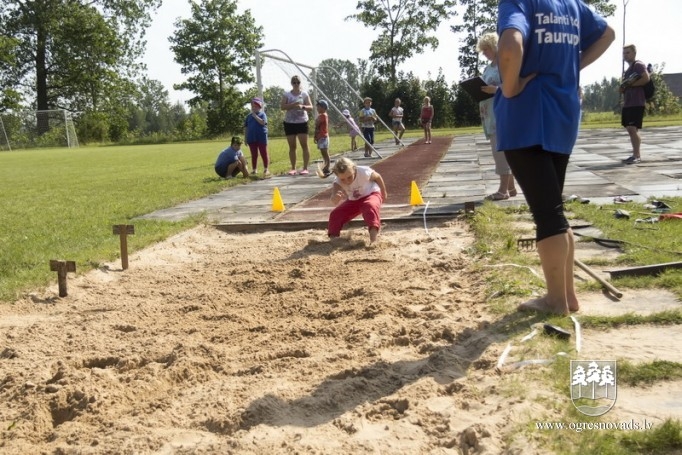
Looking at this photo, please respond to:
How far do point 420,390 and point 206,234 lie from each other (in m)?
4.78

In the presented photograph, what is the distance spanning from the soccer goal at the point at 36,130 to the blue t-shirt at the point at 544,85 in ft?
148

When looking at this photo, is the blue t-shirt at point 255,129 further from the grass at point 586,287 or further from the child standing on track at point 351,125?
the grass at point 586,287

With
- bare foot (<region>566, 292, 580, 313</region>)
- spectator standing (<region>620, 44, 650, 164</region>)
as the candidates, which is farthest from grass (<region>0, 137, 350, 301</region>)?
spectator standing (<region>620, 44, 650, 164</region>)

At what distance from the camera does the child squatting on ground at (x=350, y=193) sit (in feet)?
21.0

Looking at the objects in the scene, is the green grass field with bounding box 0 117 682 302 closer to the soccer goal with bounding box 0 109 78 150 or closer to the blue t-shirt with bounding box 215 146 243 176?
the blue t-shirt with bounding box 215 146 243 176

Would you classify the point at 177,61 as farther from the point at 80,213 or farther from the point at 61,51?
the point at 80,213

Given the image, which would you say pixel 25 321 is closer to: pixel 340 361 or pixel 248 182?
pixel 340 361

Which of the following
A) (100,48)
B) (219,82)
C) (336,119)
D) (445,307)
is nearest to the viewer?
(445,307)

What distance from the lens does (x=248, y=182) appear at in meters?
12.4

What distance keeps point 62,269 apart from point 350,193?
2.95m

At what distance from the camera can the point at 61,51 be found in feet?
170

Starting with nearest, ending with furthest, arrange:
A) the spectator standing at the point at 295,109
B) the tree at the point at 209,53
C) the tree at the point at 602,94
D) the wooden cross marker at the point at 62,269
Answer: the wooden cross marker at the point at 62,269 → the spectator standing at the point at 295,109 → the tree at the point at 209,53 → the tree at the point at 602,94

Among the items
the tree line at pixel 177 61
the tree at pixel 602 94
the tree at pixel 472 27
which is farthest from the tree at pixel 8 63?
the tree at pixel 602 94

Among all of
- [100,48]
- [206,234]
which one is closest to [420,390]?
[206,234]
